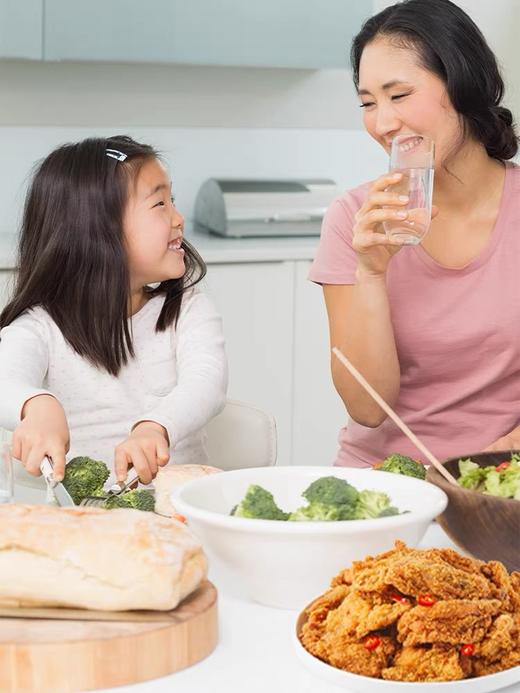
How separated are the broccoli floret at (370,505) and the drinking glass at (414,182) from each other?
1.80ft

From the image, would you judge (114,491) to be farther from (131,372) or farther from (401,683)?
(131,372)

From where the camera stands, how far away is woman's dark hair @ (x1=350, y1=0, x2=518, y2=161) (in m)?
1.92

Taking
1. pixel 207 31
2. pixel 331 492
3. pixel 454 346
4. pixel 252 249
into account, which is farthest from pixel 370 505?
pixel 207 31

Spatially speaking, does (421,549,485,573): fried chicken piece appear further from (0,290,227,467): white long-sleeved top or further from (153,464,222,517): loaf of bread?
(0,290,227,467): white long-sleeved top

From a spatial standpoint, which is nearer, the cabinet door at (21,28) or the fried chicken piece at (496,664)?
the fried chicken piece at (496,664)

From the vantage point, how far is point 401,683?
0.93m

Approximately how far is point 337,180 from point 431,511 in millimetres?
3288

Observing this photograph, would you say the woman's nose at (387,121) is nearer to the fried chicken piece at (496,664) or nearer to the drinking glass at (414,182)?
Result: the drinking glass at (414,182)

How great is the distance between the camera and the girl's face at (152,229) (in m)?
2.09

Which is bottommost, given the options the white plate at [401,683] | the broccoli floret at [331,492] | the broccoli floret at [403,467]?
the white plate at [401,683]

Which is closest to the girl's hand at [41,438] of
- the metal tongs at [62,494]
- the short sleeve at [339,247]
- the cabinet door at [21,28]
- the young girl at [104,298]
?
the metal tongs at [62,494]

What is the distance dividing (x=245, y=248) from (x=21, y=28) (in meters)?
0.91

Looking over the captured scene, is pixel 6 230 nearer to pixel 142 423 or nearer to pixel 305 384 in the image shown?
pixel 305 384

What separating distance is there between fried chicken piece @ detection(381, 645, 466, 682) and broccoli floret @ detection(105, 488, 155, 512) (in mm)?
474
